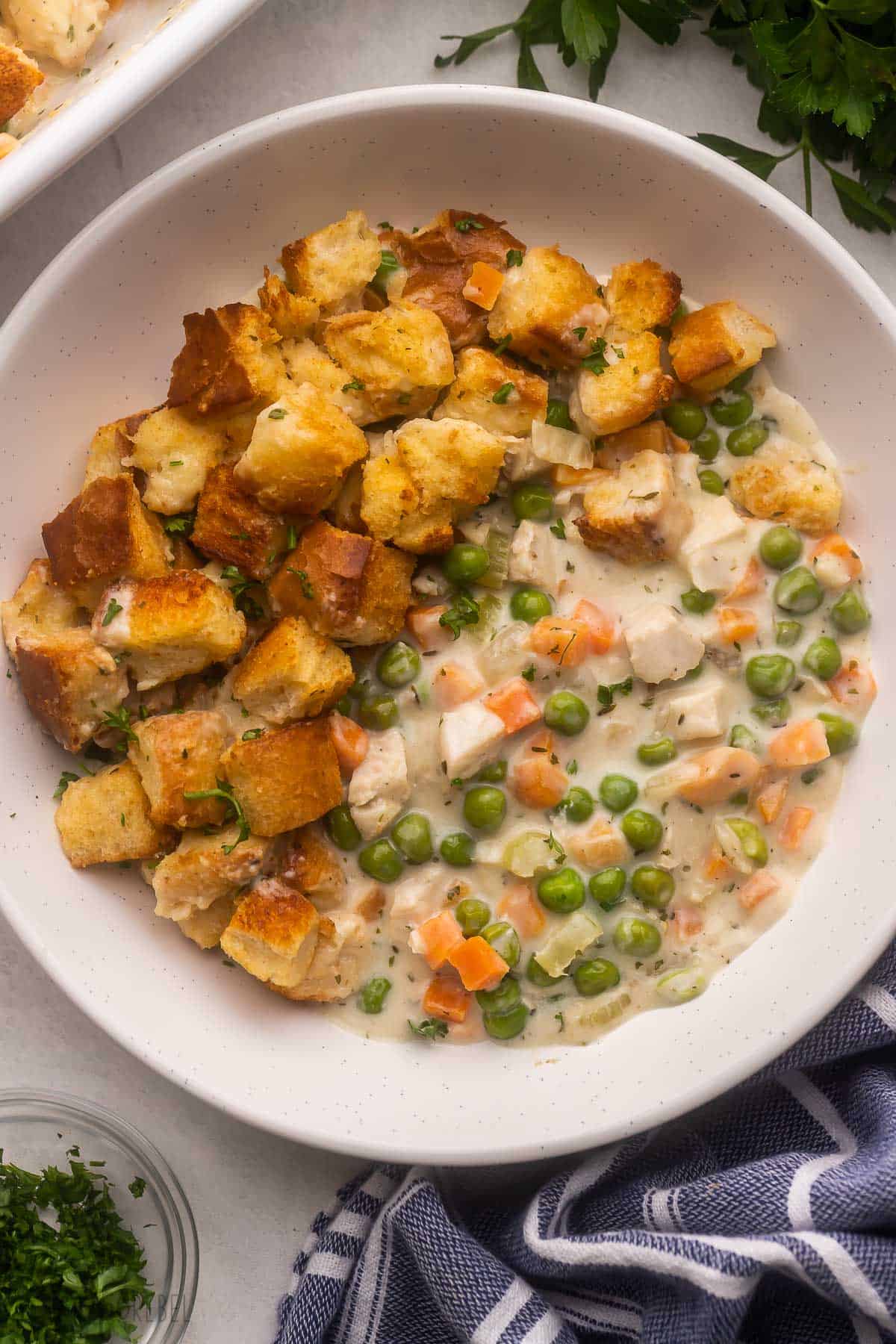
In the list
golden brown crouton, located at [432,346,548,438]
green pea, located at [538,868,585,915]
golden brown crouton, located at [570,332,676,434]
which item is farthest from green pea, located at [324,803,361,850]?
golden brown crouton, located at [570,332,676,434]

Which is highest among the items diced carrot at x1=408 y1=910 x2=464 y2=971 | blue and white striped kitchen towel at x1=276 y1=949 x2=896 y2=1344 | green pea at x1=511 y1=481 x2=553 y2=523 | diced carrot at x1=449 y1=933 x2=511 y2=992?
green pea at x1=511 y1=481 x2=553 y2=523

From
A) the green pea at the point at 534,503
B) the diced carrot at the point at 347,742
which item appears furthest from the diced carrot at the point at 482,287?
the diced carrot at the point at 347,742

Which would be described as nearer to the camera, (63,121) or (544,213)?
(63,121)

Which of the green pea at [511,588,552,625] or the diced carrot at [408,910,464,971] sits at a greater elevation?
the green pea at [511,588,552,625]

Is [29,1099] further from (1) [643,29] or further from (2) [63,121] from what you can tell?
(1) [643,29]

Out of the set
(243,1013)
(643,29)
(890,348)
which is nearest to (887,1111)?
(243,1013)

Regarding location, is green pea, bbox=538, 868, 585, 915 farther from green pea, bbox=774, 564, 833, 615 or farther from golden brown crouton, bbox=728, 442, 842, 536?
golden brown crouton, bbox=728, 442, 842, 536

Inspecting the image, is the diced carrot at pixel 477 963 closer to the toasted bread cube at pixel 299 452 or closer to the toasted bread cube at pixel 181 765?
the toasted bread cube at pixel 181 765

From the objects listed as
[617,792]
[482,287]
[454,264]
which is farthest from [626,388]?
[617,792]
